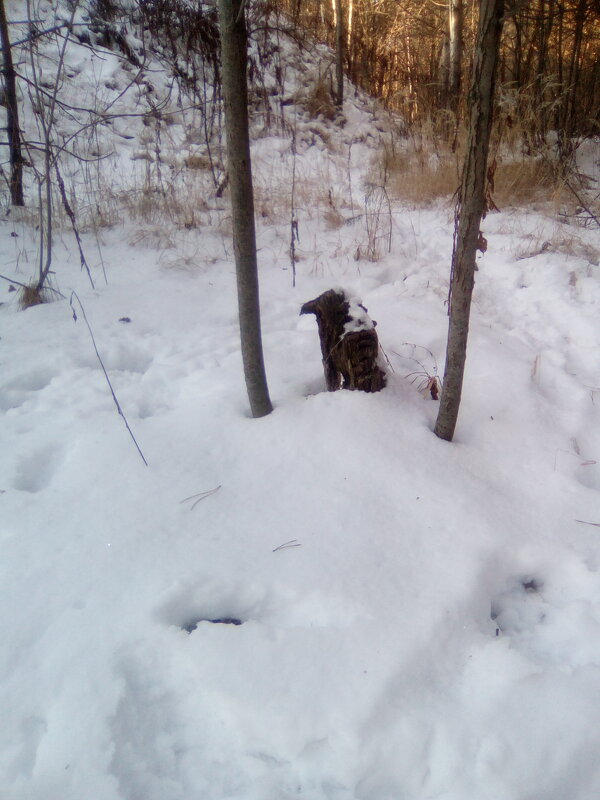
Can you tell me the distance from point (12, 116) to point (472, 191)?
401cm

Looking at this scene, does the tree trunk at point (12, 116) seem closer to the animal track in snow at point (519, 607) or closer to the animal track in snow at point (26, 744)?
the animal track in snow at point (26, 744)

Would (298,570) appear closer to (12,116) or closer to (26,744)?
(26,744)

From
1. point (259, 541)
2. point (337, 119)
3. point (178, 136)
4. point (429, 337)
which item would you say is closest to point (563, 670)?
point (259, 541)

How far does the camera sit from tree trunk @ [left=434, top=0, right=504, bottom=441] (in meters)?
1.31

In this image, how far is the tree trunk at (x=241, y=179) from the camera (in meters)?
1.42

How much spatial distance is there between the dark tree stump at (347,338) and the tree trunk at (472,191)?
0.34m

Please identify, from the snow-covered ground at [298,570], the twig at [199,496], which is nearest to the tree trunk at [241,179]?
the snow-covered ground at [298,570]

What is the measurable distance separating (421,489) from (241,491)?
22.5 inches

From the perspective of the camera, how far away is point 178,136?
6.12 meters

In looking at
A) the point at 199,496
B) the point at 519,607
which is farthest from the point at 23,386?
the point at 519,607

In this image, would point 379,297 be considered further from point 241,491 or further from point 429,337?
point 241,491

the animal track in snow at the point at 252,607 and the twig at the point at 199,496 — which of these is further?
the twig at the point at 199,496

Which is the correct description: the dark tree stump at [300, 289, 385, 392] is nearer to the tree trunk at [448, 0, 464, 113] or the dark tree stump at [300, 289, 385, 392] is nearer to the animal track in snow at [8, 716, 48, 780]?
the animal track in snow at [8, 716, 48, 780]

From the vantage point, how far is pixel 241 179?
1.58m
